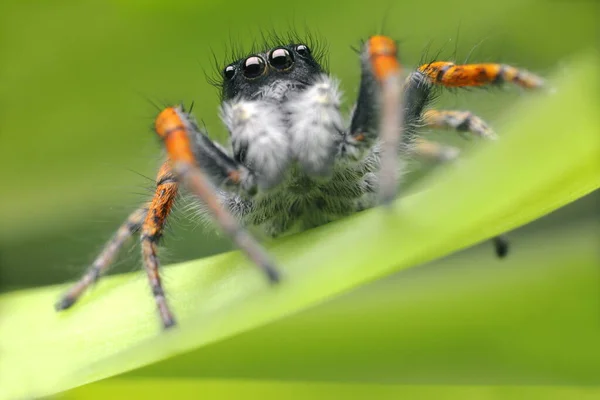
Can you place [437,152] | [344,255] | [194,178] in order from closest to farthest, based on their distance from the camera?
[344,255] < [194,178] < [437,152]

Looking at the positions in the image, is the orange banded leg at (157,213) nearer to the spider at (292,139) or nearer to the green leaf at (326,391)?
the spider at (292,139)

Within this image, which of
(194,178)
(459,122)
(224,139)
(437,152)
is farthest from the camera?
(437,152)

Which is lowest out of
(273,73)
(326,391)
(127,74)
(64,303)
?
(326,391)

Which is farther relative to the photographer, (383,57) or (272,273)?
(383,57)

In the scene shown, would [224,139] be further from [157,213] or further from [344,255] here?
[344,255]

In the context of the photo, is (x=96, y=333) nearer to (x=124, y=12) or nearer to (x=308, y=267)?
(x=308, y=267)

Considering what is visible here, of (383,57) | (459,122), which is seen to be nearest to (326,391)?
(383,57)

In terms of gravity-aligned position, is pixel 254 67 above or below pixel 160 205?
above
